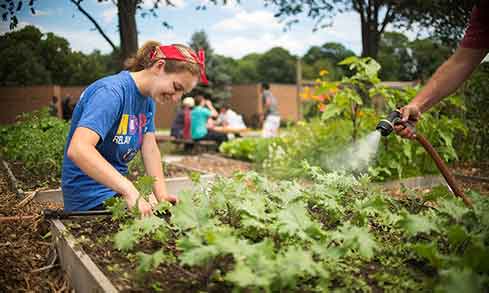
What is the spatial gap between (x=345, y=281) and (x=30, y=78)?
152 inches

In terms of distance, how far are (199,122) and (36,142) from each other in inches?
220

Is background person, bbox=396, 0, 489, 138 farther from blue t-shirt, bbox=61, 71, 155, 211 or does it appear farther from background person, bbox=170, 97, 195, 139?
background person, bbox=170, 97, 195, 139

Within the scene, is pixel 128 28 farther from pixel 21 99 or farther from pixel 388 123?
pixel 388 123

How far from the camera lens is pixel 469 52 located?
7.78 feet

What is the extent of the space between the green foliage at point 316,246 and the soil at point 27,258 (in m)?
0.54

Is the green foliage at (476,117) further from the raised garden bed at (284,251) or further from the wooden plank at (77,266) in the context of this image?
the wooden plank at (77,266)

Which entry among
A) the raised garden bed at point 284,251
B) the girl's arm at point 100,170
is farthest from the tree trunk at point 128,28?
the raised garden bed at point 284,251

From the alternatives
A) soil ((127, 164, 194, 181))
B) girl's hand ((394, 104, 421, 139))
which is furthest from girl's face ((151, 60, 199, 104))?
soil ((127, 164, 194, 181))

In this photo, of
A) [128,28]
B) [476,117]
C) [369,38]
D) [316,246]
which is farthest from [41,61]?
[369,38]

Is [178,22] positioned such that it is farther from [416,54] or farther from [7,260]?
[416,54]

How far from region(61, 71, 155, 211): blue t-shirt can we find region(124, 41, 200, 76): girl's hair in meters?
0.15

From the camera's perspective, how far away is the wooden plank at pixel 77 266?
66.6 inches

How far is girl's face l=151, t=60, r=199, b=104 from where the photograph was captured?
2.41 metres

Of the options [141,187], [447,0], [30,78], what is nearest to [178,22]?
[30,78]
